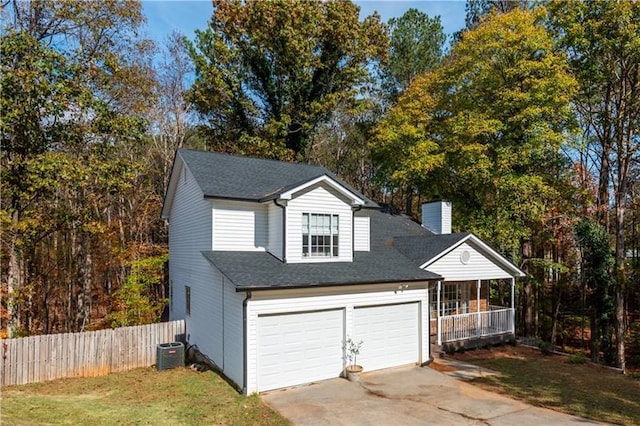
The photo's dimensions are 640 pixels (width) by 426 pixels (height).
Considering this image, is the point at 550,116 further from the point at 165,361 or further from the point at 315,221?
the point at 165,361

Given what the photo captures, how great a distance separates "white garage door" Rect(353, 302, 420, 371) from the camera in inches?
498

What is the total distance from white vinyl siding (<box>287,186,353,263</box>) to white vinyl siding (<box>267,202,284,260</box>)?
350 millimetres

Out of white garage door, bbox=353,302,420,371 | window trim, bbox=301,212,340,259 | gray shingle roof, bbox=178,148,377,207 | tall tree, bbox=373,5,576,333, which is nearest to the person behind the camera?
white garage door, bbox=353,302,420,371

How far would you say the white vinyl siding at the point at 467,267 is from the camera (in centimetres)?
1634

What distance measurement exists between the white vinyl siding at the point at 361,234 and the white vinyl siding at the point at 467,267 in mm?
2512

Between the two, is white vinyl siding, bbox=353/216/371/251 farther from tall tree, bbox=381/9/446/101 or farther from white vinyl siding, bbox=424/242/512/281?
tall tree, bbox=381/9/446/101

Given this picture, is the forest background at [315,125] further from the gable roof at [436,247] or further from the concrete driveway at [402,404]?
the concrete driveway at [402,404]

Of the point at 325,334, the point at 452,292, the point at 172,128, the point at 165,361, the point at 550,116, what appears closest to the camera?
the point at 325,334

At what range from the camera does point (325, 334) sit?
11.9 m

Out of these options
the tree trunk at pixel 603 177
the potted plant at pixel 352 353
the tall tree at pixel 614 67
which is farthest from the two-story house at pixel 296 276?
the tree trunk at pixel 603 177

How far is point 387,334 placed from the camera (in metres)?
13.2

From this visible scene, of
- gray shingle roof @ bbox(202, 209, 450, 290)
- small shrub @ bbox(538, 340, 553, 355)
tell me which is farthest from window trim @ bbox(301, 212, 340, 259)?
small shrub @ bbox(538, 340, 553, 355)

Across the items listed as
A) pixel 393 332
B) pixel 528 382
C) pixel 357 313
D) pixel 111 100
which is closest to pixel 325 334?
pixel 357 313

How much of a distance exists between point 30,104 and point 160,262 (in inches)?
309
